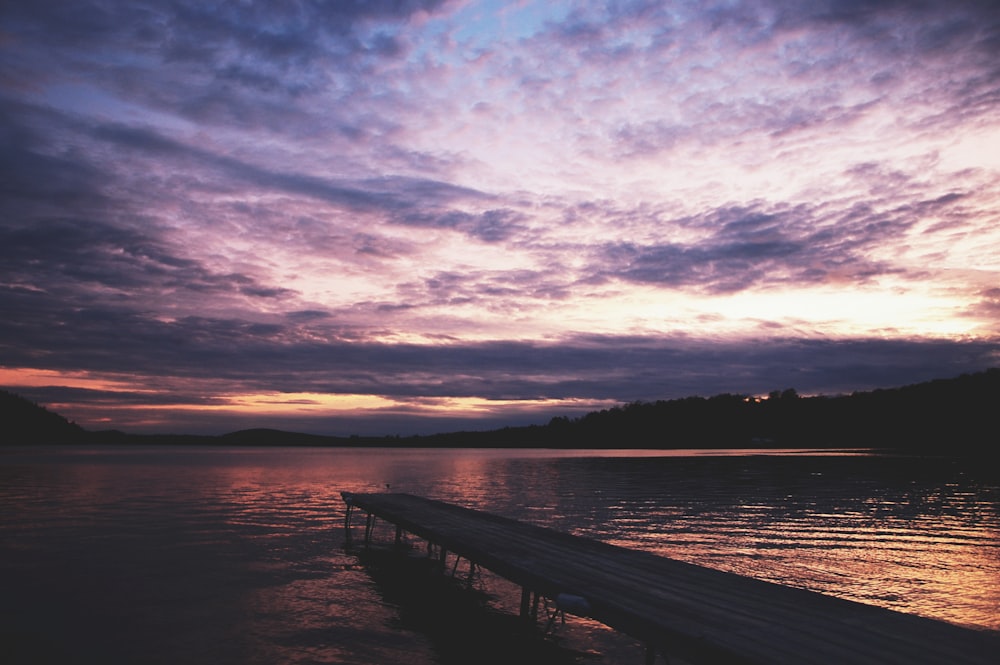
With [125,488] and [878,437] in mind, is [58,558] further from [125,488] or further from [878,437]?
[878,437]

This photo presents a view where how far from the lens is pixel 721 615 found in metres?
8.68

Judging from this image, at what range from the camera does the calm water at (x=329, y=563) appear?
12.3m

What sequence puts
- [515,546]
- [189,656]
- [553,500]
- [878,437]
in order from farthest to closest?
[878,437] → [553,500] → [515,546] → [189,656]

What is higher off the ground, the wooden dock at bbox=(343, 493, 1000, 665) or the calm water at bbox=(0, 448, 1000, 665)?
the wooden dock at bbox=(343, 493, 1000, 665)

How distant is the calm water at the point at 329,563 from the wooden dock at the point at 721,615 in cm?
146

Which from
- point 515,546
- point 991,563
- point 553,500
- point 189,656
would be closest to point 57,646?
point 189,656

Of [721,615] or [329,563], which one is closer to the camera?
[721,615]

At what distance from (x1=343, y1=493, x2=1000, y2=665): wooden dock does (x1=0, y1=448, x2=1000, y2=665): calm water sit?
1.46 m

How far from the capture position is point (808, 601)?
944 centimetres

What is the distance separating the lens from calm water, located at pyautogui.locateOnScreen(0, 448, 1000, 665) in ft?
40.2

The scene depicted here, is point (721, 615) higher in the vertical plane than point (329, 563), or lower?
higher

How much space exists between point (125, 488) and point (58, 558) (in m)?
28.9

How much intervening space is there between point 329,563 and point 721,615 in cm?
1409

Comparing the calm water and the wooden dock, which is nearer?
the wooden dock
